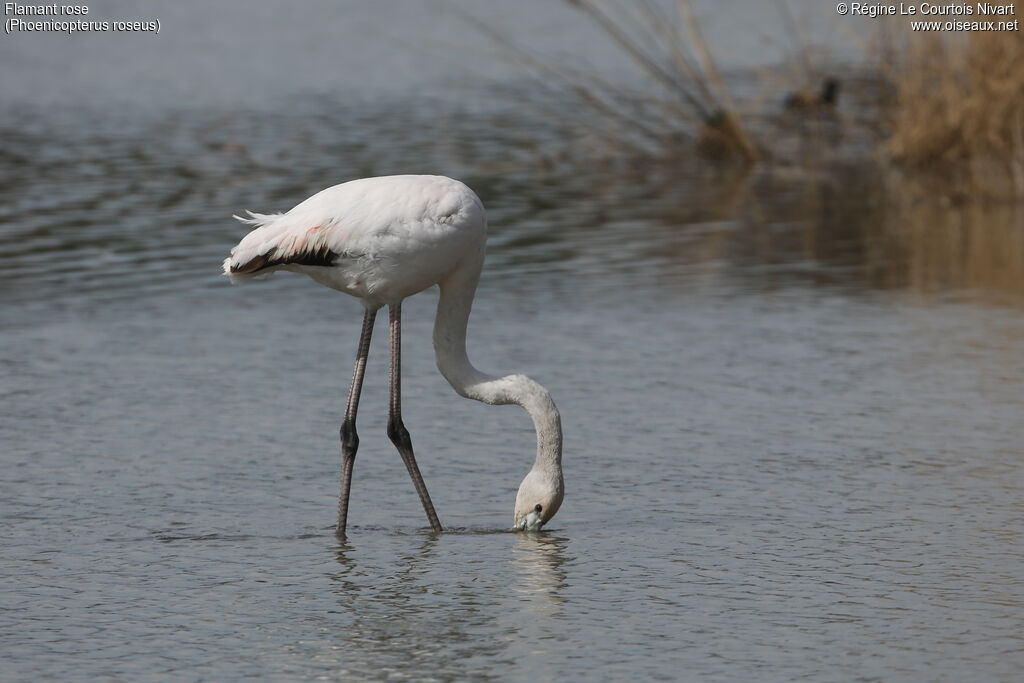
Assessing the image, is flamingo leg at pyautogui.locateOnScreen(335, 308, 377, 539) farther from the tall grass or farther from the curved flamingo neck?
the tall grass

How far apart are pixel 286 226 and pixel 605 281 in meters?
4.83

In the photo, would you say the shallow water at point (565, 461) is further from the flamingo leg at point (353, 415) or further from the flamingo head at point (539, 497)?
the flamingo leg at point (353, 415)

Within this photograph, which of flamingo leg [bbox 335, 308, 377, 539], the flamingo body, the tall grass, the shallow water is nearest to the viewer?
the shallow water

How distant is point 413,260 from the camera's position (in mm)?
6109

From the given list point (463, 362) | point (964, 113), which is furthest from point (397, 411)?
point (964, 113)

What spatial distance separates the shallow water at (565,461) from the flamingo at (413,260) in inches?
9.9

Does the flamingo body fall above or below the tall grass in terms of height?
below

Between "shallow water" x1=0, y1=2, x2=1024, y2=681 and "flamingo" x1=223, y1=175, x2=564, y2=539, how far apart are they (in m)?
0.25

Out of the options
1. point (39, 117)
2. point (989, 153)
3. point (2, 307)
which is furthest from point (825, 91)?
point (2, 307)

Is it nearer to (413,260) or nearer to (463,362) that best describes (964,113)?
(463,362)

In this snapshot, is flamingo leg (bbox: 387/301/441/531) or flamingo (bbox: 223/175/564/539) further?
flamingo leg (bbox: 387/301/441/531)

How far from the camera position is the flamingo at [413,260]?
6.01 m

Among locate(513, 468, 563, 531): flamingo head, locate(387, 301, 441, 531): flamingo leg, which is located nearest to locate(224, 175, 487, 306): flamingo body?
locate(387, 301, 441, 531): flamingo leg

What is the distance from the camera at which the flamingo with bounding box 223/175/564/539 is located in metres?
6.01
